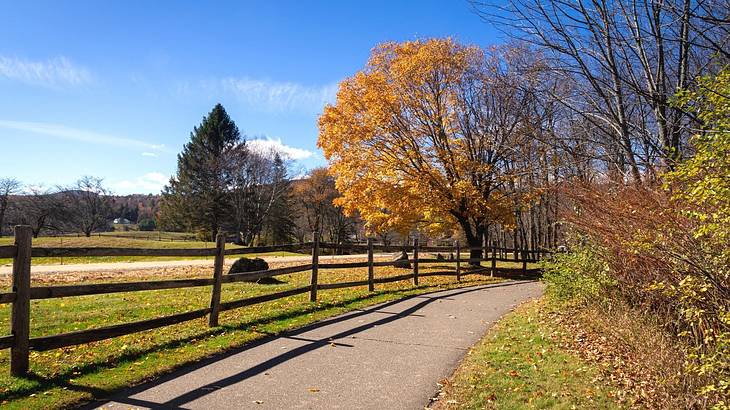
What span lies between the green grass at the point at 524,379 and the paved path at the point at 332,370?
1.06 feet

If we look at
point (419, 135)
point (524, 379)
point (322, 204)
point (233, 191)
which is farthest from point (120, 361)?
point (322, 204)

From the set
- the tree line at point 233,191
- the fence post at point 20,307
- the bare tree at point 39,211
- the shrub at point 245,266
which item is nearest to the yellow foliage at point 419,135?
the shrub at point 245,266

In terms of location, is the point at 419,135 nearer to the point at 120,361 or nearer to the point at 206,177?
the point at 120,361

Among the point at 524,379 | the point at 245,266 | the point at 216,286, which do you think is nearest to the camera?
the point at 524,379

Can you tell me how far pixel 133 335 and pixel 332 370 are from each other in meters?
3.77

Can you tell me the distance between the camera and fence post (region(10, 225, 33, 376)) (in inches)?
207

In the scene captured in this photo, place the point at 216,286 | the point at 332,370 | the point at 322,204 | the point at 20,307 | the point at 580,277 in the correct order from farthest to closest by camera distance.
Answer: the point at 322,204, the point at 580,277, the point at 216,286, the point at 332,370, the point at 20,307

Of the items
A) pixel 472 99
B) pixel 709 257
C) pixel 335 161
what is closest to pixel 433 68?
pixel 472 99

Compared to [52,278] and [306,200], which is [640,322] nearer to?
[52,278]

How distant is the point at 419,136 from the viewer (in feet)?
70.0

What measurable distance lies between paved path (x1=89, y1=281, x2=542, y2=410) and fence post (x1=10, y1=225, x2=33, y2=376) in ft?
4.79

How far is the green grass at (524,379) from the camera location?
16.1 ft

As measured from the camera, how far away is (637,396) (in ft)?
16.5

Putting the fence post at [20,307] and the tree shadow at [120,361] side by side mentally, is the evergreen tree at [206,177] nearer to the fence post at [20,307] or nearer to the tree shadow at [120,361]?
the tree shadow at [120,361]
